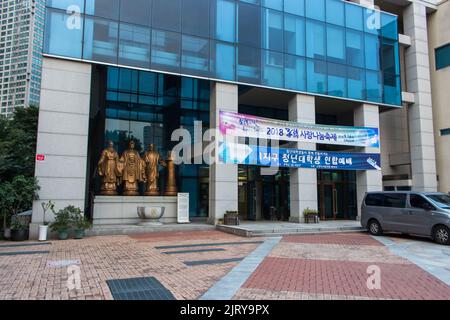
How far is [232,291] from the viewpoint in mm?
6199

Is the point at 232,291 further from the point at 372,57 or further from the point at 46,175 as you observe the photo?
the point at 372,57

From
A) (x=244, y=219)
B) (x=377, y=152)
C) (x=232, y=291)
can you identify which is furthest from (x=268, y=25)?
(x=232, y=291)

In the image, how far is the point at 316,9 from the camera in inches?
825

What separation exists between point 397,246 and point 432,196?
2.70 m

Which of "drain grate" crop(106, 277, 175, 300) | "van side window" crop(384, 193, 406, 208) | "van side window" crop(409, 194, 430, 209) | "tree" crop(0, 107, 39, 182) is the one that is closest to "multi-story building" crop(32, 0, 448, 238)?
"tree" crop(0, 107, 39, 182)

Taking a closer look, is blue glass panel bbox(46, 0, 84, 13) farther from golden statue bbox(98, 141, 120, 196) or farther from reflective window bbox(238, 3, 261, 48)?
reflective window bbox(238, 3, 261, 48)

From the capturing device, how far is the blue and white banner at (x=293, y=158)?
17641mm

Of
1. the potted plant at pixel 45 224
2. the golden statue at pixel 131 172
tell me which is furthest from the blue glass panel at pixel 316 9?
the potted plant at pixel 45 224

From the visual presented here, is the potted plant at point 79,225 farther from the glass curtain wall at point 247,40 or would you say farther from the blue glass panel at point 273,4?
the blue glass panel at point 273,4

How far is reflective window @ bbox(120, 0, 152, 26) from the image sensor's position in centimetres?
1651

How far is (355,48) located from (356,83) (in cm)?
220

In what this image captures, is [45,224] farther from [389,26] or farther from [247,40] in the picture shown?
[389,26]
